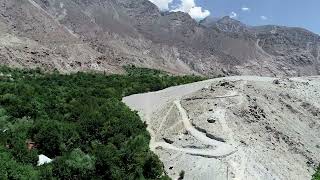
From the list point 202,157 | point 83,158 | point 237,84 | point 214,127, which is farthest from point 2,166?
point 237,84

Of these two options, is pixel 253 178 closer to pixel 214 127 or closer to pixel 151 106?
pixel 214 127

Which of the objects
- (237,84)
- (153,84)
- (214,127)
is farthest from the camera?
(153,84)

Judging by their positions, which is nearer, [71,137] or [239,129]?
[71,137]

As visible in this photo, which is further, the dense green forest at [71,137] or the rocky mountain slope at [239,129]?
the rocky mountain slope at [239,129]

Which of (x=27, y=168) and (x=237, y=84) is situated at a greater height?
(x=237, y=84)

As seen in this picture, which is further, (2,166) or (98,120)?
(98,120)
